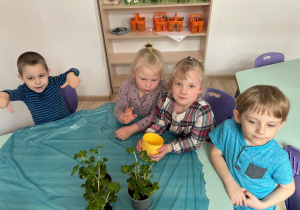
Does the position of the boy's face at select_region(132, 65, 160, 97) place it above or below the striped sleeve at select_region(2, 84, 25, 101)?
above

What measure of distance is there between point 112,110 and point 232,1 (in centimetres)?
232

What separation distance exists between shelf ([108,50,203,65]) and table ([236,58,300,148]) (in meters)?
Answer: 1.03

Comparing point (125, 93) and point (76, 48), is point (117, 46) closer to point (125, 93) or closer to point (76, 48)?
point (76, 48)

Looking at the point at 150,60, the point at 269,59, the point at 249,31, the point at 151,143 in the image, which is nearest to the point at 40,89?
the point at 150,60

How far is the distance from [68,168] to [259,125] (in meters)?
0.90

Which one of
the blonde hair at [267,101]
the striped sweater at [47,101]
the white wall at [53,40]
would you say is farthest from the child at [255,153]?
the white wall at [53,40]

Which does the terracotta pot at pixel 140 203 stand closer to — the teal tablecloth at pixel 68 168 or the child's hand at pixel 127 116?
the teal tablecloth at pixel 68 168

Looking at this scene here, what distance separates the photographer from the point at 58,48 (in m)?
2.44

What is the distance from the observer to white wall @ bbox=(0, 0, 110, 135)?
166cm

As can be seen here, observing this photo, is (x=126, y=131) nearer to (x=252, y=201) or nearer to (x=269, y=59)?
(x=252, y=201)

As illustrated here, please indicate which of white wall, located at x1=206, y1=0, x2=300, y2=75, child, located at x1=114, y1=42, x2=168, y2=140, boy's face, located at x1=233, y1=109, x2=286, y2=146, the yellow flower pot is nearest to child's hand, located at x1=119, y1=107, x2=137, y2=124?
child, located at x1=114, y1=42, x2=168, y2=140

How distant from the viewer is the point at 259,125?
0.84 meters

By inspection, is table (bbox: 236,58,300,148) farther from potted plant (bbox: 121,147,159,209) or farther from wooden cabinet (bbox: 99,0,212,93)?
wooden cabinet (bbox: 99,0,212,93)

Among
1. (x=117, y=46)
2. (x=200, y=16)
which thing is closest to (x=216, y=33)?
(x=200, y=16)
